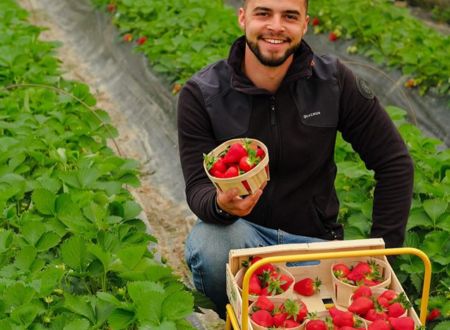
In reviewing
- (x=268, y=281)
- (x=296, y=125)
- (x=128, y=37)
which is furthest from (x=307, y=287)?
(x=128, y=37)

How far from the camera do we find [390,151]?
133 inches

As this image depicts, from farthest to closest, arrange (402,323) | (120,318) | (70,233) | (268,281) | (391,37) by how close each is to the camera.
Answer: (391,37) < (70,233) < (268,281) < (120,318) < (402,323)

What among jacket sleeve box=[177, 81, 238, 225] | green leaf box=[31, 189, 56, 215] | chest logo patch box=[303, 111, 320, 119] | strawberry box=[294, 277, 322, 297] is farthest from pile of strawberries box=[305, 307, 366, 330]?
green leaf box=[31, 189, 56, 215]

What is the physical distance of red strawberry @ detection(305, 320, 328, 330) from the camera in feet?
8.91

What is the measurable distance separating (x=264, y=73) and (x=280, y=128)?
0.23m

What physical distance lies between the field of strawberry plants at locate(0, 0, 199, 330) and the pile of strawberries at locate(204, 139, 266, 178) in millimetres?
405

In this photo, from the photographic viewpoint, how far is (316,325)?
8.92 ft

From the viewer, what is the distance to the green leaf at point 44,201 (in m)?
3.40

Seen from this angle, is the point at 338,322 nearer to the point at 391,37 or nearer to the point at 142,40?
the point at 391,37

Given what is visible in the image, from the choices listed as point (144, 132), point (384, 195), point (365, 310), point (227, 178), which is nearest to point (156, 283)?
point (227, 178)

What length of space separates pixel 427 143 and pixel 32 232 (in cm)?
220

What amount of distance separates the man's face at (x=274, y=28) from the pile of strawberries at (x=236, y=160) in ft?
1.64

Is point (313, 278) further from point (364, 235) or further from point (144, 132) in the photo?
point (144, 132)

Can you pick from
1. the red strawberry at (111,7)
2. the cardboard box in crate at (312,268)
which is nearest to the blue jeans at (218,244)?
the cardboard box in crate at (312,268)
